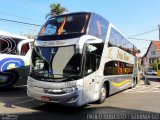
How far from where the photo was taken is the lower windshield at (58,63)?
34.0ft

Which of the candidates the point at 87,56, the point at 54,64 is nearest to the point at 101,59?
the point at 87,56

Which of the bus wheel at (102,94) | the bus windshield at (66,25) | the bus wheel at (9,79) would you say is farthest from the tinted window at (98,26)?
the bus wheel at (9,79)

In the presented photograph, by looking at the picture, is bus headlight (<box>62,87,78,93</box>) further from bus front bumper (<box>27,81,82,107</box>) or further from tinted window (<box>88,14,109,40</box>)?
tinted window (<box>88,14,109,40</box>)

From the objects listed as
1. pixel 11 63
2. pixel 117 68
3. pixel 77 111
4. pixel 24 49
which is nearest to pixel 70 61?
pixel 77 111

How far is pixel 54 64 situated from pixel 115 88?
18.1ft

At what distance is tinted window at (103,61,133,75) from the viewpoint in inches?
526

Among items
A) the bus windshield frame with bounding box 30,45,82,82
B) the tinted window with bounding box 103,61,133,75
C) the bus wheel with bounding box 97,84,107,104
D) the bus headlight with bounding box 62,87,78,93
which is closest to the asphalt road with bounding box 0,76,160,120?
the bus wheel with bounding box 97,84,107,104

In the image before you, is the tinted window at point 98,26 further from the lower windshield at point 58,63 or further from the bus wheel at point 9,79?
the bus wheel at point 9,79

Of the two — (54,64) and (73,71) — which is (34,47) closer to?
(54,64)

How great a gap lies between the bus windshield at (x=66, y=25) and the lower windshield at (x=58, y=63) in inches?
32.3


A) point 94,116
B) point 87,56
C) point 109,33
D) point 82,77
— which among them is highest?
point 109,33

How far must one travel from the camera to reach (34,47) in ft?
37.6

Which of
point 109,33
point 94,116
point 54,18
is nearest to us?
point 94,116

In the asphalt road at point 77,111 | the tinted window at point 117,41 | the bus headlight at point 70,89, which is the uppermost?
the tinted window at point 117,41
